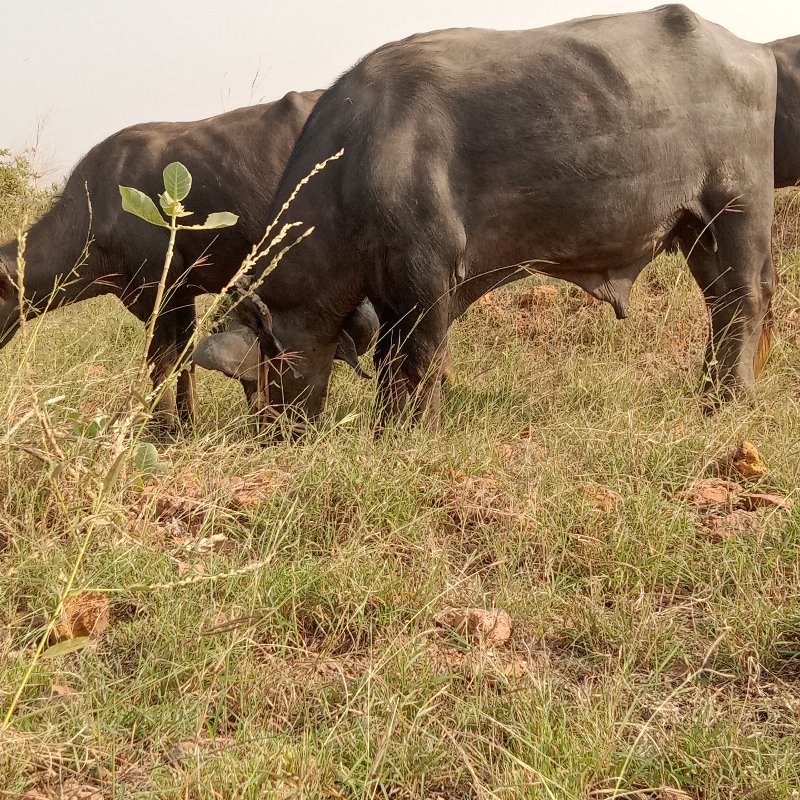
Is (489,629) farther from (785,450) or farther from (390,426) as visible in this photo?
(785,450)

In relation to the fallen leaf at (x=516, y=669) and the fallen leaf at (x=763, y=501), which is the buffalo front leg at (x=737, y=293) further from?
the fallen leaf at (x=516, y=669)

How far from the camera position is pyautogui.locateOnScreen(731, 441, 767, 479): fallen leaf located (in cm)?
383

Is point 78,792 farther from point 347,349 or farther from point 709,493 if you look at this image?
point 347,349

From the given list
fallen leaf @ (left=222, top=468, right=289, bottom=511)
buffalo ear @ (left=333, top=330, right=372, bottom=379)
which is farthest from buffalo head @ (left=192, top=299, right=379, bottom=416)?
fallen leaf @ (left=222, top=468, right=289, bottom=511)

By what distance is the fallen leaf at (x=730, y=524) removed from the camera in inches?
132

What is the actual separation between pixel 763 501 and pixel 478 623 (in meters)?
1.38

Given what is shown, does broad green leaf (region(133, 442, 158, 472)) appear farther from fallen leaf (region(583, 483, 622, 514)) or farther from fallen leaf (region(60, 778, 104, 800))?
fallen leaf (region(583, 483, 622, 514))

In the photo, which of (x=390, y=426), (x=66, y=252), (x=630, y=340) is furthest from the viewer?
(x=630, y=340)

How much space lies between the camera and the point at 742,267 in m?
5.13

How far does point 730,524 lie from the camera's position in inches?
134

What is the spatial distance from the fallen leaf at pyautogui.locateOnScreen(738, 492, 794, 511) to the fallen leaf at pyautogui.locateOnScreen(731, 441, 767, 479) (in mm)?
208

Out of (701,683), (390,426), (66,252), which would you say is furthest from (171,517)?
(66,252)

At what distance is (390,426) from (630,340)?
3.00m

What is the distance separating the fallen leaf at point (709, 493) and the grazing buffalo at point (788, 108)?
132 inches
